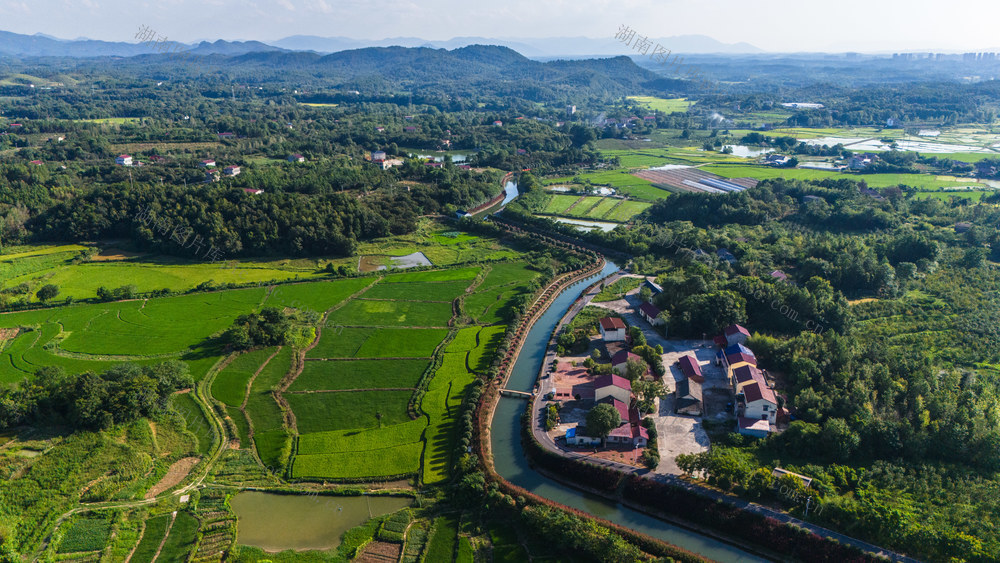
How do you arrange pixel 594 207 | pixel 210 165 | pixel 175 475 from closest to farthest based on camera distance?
pixel 175 475 → pixel 594 207 → pixel 210 165

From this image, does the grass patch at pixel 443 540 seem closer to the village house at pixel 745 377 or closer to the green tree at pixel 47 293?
the village house at pixel 745 377

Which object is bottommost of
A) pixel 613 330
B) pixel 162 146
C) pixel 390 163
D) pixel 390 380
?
pixel 390 380

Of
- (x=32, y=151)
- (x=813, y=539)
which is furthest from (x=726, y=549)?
(x=32, y=151)

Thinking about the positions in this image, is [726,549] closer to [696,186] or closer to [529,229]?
[529,229]

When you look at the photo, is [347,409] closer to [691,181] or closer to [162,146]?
[691,181]

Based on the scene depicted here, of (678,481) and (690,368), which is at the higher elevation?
(690,368)

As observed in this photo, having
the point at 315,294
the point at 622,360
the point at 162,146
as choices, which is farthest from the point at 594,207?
the point at 162,146

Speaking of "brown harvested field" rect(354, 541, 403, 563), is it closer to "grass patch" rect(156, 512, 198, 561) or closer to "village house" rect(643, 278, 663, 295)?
"grass patch" rect(156, 512, 198, 561)
